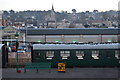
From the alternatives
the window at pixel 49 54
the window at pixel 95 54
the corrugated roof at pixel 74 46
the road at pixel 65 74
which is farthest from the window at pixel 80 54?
the window at pixel 49 54

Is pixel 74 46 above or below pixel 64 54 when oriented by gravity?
above

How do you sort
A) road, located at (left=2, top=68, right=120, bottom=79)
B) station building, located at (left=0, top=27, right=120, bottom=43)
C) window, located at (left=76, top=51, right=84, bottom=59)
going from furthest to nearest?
station building, located at (left=0, top=27, right=120, bottom=43) < window, located at (left=76, top=51, right=84, bottom=59) < road, located at (left=2, top=68, right=120, bottom=79)

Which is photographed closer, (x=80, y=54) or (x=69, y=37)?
(x=80, y=54)

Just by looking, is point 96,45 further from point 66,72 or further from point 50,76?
point 50,76

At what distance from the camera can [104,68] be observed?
45.2 feet

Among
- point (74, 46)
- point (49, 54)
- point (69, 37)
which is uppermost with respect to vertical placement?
point (69, 37)

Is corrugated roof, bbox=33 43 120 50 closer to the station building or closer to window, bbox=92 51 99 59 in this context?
window, bbox=92 51 99 59

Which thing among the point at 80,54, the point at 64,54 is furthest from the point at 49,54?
the point at 80,54

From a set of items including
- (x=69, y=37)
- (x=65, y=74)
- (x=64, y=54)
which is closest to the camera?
(x=65, y=74)

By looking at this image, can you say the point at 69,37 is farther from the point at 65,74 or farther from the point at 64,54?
the point at 65,74

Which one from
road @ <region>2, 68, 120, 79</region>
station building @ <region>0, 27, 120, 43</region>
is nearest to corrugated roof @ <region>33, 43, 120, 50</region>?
road @ <region>2, 68, 120, 79</region>

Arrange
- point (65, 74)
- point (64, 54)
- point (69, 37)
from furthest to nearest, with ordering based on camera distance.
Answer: point (69, 37) < point (64, 54) < point (65, 74)

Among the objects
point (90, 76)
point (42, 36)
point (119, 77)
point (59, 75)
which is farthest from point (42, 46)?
point (42, 36)

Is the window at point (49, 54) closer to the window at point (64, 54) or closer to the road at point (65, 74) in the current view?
the window at point (64, 54)
